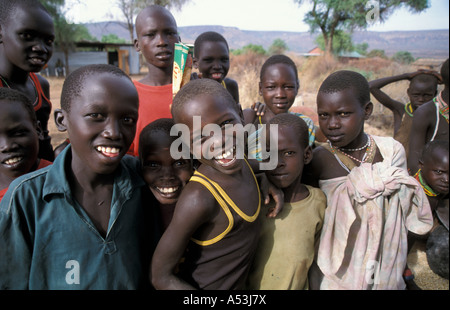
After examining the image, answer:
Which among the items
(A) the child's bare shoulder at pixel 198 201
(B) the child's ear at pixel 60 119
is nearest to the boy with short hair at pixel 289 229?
(A) the child's bare shoulder at pixel 198 201

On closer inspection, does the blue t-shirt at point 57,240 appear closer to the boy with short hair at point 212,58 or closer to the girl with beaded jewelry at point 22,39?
the girl with beaded jewelry at point 22,39

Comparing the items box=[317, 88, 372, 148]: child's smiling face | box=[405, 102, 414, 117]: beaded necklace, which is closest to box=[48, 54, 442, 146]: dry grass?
box=[405, 102, 414, 117]: beaded necklace

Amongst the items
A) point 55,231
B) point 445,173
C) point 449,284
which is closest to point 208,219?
point 55,231

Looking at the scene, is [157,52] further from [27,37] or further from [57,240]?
[57,240]

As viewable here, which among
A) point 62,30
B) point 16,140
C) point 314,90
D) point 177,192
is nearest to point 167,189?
point 177,192

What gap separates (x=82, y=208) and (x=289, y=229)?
1.02m

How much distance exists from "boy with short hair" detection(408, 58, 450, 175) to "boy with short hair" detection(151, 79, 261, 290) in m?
2.27

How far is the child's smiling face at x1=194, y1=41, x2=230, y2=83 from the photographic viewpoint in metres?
2.95

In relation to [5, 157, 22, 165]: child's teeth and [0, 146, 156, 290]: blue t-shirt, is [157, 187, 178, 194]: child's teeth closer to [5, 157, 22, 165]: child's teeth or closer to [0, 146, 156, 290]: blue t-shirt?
[0, 146, 156, 290]: blue t-shirt

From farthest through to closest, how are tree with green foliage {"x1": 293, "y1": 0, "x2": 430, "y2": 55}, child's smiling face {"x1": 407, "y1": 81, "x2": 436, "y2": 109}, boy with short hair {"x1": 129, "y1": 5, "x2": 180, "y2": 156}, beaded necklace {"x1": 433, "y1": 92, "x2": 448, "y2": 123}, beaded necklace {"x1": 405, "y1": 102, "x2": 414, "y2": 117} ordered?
tree with green foliage {"x1": 293, "y1": 0, "x2": 430, "y2": 55} → beaded necklace {"x1": 405, "y1": 102, "x2": 414, "y2": 117} → child's smiling face {"x1": 407, "y1": 81, "x2": 436, "y2": 109} → beaded necklace {"x1": 433, "y1": 92, "x2": 448, "y2": 123} → boy with short hair {"x1": 129, "y1": 5, "x2": 180, "y2": 156}

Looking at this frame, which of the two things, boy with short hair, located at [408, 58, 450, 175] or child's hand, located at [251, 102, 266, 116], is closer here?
child's hand, located at [251, 102, 266, 116]

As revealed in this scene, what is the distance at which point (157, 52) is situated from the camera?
218 centimetres

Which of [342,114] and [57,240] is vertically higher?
[342,114]

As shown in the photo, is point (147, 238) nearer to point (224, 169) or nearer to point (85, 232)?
point (85, 232)
